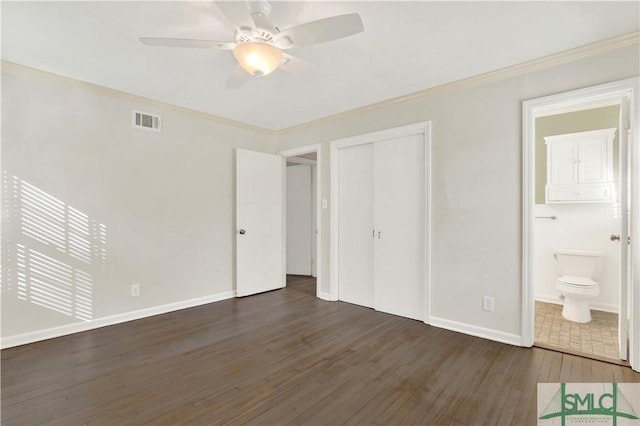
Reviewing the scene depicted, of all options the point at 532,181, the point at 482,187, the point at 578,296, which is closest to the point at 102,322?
the point at 482,187

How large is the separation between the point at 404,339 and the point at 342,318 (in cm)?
78

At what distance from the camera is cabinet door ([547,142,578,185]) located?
380 centimetres

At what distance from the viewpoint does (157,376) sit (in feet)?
7.10

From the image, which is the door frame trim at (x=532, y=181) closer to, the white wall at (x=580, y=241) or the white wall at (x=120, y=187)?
the white wall at (x=580, y=241)

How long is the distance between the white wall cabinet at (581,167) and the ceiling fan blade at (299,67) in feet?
11.0

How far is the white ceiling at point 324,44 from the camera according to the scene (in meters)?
1.91

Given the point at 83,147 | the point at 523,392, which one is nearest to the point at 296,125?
the point at 83,147

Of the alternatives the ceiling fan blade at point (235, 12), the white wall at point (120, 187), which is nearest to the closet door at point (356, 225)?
the white wall at point (120, 187)

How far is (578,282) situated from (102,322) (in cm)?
514

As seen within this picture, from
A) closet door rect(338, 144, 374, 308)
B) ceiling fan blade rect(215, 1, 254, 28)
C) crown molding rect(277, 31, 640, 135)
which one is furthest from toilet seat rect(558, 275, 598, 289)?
ceiling fan blade rect(215, 1, 254, 28)

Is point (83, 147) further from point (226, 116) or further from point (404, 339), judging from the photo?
point (404, 339)

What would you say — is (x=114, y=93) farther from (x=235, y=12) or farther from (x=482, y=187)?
(x=482, y=187)

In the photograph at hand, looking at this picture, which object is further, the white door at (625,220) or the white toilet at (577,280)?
the white toilet at (577,280)

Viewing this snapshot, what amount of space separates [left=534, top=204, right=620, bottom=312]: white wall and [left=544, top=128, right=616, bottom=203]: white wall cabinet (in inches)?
5.3
